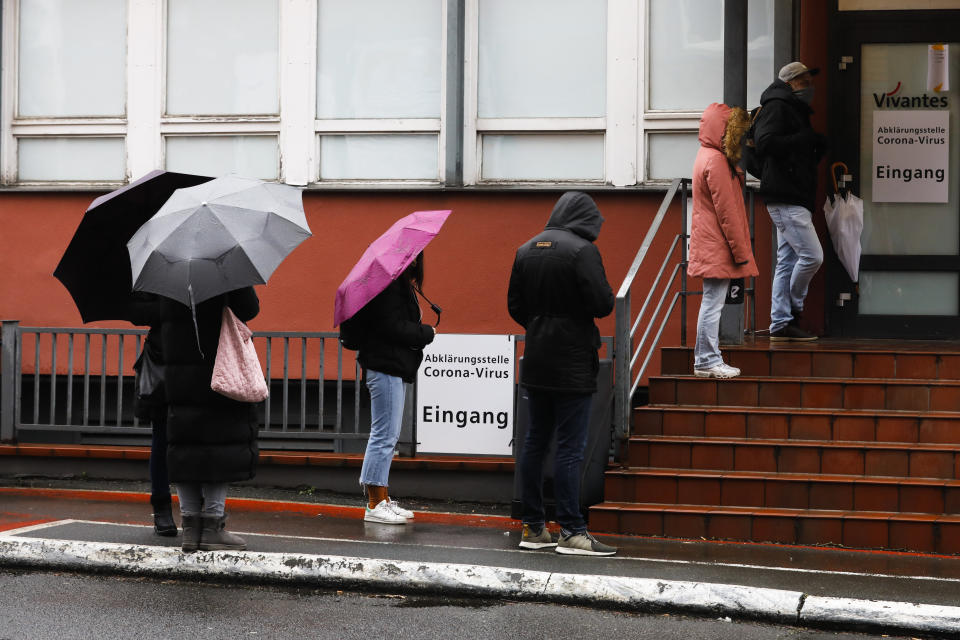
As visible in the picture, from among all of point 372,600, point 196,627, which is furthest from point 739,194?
point 196,627

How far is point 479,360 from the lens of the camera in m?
8.38

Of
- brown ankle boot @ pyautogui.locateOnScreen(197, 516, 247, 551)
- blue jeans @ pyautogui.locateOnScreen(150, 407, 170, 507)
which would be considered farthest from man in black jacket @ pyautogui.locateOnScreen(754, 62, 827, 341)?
blue jeans @ pyautogui.locateOnScreen(150, 407, 170, 507)

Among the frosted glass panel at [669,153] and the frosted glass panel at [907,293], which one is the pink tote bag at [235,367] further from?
the frosted glass panel at [907,293]

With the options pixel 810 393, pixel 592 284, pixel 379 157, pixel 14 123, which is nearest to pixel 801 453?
pixel 810 393

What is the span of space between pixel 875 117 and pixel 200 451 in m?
6.57

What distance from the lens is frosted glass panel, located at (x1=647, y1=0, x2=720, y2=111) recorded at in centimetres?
979

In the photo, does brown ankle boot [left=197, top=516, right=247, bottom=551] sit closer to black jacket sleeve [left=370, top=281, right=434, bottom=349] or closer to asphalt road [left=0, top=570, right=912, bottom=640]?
asphalt road [left=0, top=570, right=912, bottom=640]

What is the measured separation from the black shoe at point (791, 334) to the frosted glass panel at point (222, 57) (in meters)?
4.49

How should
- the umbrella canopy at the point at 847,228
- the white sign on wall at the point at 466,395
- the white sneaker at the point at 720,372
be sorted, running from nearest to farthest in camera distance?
the white sneaker at the point at 720,372 < the white sign on wall at the point at 466,395 < the umbrella canopy at the point at 847,228

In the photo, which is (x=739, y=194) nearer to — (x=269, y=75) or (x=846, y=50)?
(x=846, y=50)

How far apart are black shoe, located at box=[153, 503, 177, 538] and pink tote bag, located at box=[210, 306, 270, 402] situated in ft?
3.62

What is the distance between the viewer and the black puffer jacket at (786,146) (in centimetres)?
Result: 854

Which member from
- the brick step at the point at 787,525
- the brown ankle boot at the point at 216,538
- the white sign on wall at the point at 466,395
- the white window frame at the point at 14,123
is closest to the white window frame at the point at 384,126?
the white window frame at the point at 14,123

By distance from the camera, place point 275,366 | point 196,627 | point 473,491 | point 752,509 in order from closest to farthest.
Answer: point 196,627
point 752,509
point 473,491
point 275,366
